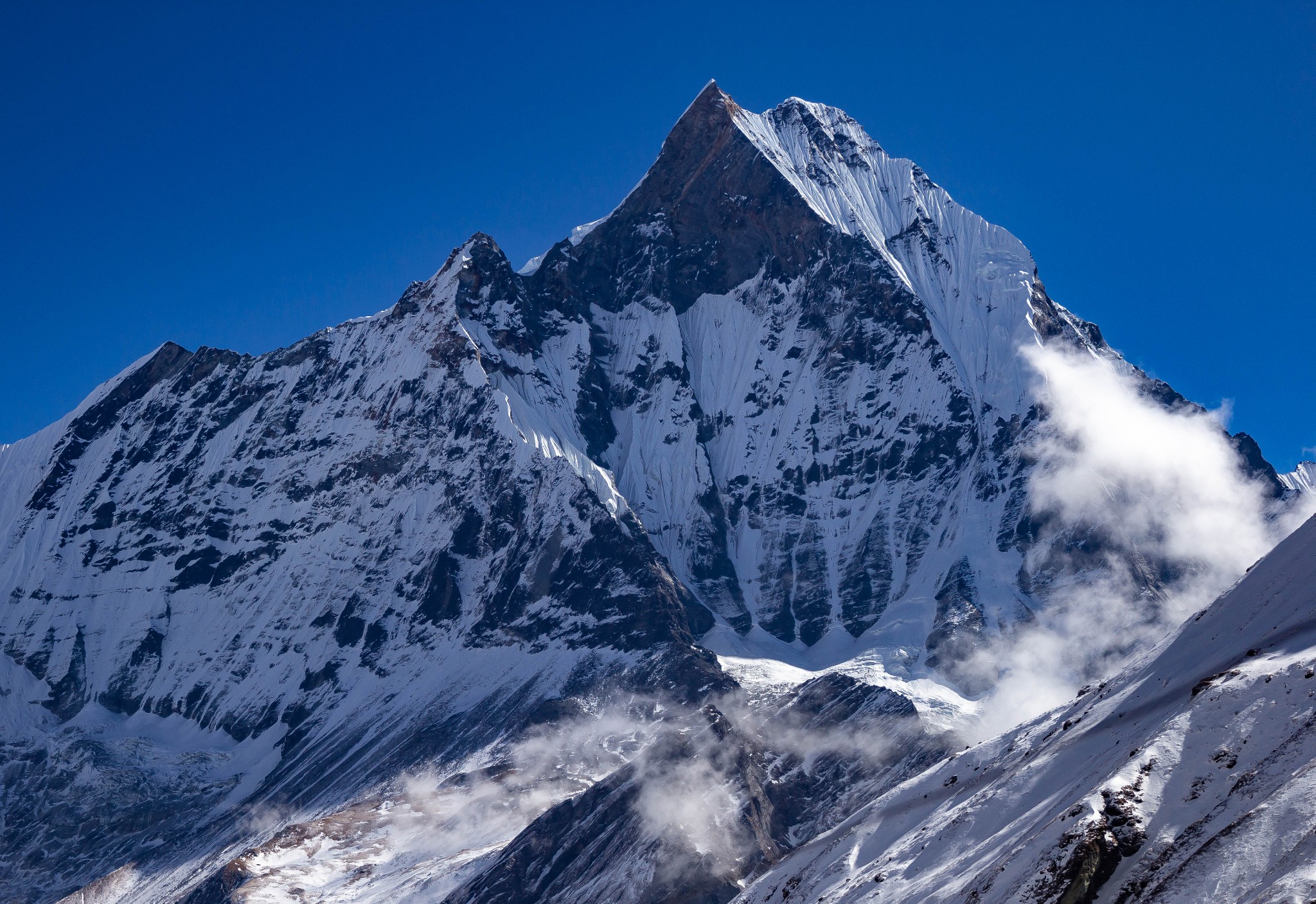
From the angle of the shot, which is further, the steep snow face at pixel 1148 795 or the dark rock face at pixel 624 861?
the dark rock face at pixel 624 861

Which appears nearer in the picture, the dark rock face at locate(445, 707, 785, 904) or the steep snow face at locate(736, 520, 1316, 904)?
the steep snow face at locate(736, 520, 1316, 904)

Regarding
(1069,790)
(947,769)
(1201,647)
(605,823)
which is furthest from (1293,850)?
(605,823)

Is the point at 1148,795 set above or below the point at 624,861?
above

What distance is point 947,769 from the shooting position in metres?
92.3

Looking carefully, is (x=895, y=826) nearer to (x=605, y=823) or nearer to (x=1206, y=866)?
(x=1206, y=866)

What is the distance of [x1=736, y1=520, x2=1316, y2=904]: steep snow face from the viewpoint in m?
51.8

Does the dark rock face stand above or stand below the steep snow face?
below

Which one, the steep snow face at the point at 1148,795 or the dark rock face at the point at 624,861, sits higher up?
the steep snow face at the point at 1148,795

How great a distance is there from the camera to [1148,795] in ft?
190

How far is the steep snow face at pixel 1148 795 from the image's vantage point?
5175cm

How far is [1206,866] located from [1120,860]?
15.0 ft

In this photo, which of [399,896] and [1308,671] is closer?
[1308,671]

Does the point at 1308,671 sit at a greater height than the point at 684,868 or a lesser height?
greater

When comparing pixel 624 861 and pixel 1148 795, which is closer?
pixel 1148 795
